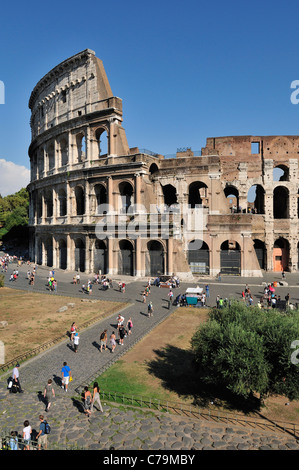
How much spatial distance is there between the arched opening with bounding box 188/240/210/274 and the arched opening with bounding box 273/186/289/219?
483 inches

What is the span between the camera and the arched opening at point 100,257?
123 feet

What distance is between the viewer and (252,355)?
10.2m

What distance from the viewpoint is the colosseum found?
1375 inches

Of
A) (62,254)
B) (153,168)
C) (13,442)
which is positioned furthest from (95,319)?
(153,168)

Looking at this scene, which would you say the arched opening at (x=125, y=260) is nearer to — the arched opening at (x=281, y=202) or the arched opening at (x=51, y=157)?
the arched opening at (x=51, y=157)

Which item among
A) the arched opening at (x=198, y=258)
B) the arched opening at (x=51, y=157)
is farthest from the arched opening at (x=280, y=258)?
the arched opening at (x=51, y=157)

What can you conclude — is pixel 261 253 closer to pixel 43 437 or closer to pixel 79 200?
pixel 79 200

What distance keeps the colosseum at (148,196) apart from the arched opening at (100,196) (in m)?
0.12

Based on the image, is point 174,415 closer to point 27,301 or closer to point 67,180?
point 27,301

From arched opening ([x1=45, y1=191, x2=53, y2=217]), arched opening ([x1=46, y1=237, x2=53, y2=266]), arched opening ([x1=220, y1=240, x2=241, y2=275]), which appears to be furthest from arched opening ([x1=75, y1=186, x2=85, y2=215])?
arched opening ([x1=220, y1=240, x2=241, y2=275])
